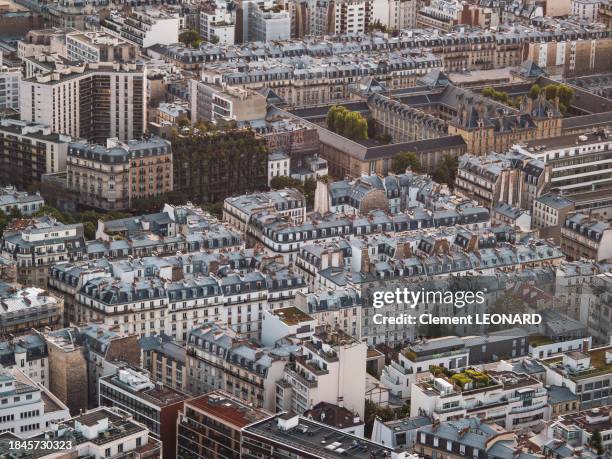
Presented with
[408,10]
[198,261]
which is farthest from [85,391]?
[408,10]

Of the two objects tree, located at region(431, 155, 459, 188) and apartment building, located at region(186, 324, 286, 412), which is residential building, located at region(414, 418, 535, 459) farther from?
tree, located at region(431, 155, 459, 188)

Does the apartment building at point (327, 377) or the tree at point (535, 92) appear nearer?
the apartment building at point (327, 377)

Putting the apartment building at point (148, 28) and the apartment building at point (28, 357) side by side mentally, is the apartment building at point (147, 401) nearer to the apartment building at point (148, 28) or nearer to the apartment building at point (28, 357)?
the apartment building at point (28, 357)

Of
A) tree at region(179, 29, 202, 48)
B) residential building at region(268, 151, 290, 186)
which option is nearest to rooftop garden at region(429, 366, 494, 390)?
residential building at region(268, 151, 290, 186)

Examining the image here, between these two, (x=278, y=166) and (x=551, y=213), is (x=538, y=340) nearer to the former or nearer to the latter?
(x=551, y=213)

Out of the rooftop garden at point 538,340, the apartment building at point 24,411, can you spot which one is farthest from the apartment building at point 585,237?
the apartment building at point 24,411

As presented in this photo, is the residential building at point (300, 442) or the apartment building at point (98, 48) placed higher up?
the apartment building at point (98, 48)

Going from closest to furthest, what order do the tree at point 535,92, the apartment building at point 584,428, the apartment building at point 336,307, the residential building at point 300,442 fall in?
1. the residential building at point 300,442
2. the apartment building at point 584,428
3. the apartment building at point 336,307
4. the tree at point 535,92

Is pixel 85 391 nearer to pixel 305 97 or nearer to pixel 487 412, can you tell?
pixel 487 412
